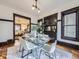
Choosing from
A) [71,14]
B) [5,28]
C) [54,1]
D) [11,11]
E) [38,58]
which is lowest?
[38,58]

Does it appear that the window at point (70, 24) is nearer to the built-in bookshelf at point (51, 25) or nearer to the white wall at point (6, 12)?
the built-in bookshelf at point (51, 25)

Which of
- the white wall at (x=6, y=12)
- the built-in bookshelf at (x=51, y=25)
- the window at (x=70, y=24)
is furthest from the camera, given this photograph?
the built-in bookshelf at (x=51, y=25)

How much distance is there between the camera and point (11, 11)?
6055mm

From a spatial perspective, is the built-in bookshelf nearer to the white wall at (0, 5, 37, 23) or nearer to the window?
the window

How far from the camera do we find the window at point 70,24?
15.3 feet

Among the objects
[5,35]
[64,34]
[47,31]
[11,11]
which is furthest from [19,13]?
[64,34]

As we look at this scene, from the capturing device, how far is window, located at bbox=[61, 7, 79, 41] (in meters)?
4.67

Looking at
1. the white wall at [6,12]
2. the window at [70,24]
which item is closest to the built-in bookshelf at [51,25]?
the window at [70,24]

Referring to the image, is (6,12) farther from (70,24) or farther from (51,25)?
(70,24)

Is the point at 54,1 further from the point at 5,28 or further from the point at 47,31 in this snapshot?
the point at 5,28

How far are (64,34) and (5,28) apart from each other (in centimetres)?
396

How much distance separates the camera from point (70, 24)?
17.1ft

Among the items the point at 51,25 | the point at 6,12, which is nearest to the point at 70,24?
the point at 51,25

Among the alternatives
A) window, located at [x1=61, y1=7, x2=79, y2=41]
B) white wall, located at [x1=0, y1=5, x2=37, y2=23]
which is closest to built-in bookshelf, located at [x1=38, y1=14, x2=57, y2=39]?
window, located at [x1=61, y1=7, x2=79, y2=41]
